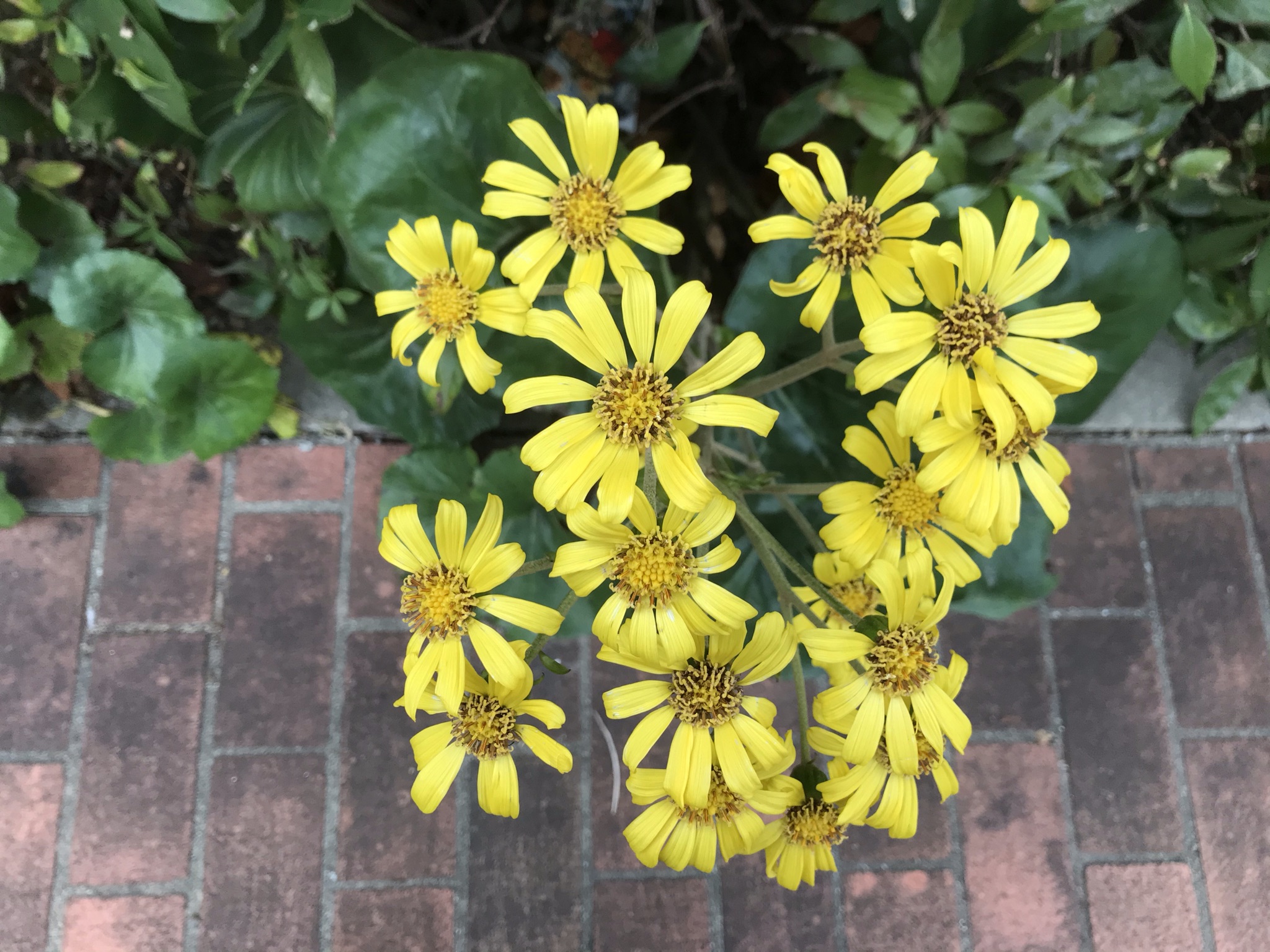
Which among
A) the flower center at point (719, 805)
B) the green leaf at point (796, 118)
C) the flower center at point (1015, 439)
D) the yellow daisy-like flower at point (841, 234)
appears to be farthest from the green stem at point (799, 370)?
the green leaf at point (796, 118)

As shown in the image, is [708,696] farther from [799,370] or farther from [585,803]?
[585,803]

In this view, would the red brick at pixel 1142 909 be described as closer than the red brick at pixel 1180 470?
Yes

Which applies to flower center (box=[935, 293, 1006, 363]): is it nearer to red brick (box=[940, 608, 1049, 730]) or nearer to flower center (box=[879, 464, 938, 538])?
flower center (box=[879, 464, 938, 538])

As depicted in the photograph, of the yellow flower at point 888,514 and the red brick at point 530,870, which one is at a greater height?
the yellow flower at point 888,514

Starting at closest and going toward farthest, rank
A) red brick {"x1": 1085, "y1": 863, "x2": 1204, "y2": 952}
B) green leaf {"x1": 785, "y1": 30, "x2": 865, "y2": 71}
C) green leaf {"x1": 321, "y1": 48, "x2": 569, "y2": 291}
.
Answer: green leaf {"x1": 321, "y1": 48, "x2": 569, "y2": 291}, green leaf {"x1": 785, "y1": 30, "x2": 865, "y2": 71}, red brick {"x1": 1085, "y1": 863, "x2": 1204, "y2": 952}

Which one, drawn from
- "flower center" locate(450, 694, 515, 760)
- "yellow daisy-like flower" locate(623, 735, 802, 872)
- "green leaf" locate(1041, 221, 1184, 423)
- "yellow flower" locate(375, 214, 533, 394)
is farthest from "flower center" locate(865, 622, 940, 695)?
"green leaf" locate(1041, 221, 1184, 423)

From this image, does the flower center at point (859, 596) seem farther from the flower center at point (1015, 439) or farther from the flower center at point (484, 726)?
the flower center at point (484, 726)

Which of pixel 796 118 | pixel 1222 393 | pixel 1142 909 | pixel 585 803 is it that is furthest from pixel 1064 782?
pixel 796 118
